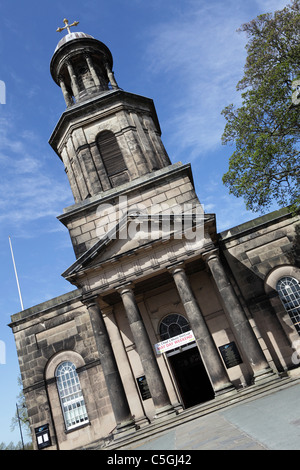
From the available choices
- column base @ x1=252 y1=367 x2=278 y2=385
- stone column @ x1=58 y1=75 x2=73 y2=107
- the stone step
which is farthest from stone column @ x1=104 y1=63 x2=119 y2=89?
the stone step

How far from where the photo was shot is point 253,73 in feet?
52.5

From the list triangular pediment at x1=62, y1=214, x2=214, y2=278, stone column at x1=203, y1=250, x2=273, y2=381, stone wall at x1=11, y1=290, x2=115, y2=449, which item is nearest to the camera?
stone column at x1=203, y1=250, x2=273, y2=381

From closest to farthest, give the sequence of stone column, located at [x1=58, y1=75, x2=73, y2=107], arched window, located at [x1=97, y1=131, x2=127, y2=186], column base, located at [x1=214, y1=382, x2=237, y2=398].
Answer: column base, located at [x1=214, y1=382, x2=237, y2=398], arched window, located at [x1=97, y1=131, x2=127, y2=186], stone column, located at [x1=58, y1=75, x2=73, y2=107]

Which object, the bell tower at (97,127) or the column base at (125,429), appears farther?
the bell tower at (97,127)

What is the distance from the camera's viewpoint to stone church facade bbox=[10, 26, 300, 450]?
1516 centimetres

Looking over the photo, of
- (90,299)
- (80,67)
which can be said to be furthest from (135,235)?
(80,67)

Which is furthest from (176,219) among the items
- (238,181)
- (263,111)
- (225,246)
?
→ (263,111)

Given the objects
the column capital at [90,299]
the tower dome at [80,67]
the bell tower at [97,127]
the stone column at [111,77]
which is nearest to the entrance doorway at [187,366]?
the column capital at [90,299]

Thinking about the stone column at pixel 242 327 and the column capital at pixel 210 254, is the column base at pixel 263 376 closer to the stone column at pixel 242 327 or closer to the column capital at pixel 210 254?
the stone column at pixel 242 327

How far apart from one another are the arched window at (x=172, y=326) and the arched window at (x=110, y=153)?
8.69 metres

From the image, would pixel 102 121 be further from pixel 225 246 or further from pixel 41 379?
pixel 41 379

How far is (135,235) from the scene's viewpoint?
1603 cm

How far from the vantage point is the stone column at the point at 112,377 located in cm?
1373

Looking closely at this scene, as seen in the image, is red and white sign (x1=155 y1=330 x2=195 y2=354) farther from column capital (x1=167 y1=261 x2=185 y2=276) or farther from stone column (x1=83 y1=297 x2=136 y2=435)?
column capital (x1=167 y1=261 x2=185 y2=276)
